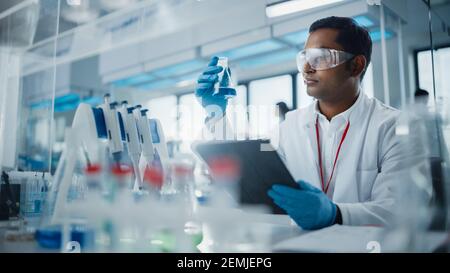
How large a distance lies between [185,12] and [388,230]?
1563mm

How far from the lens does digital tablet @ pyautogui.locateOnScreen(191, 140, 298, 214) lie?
94cm

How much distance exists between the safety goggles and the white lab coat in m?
0.20

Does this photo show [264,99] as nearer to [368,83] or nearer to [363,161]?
[368,83]

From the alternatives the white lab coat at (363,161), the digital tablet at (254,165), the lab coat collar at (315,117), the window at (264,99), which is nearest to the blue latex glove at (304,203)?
the digital tablet at (254,165)

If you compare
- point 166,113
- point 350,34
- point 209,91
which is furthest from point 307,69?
point 166,113

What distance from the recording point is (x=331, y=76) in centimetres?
148

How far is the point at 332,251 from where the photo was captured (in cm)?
88

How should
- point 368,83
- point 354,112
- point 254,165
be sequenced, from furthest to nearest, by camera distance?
point 368,83
point 354,112
point 254,165

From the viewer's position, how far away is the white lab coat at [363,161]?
118cm

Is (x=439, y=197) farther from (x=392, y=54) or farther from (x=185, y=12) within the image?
(x=185, y=12)

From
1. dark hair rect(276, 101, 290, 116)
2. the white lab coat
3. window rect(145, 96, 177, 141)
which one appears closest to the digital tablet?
the white lab coat

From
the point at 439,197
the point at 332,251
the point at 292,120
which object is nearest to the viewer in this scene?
the point at 332,251

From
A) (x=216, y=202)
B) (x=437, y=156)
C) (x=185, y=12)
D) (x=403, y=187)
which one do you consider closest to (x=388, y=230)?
(x=403, y=187)

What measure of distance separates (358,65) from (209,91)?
2.05 ft
